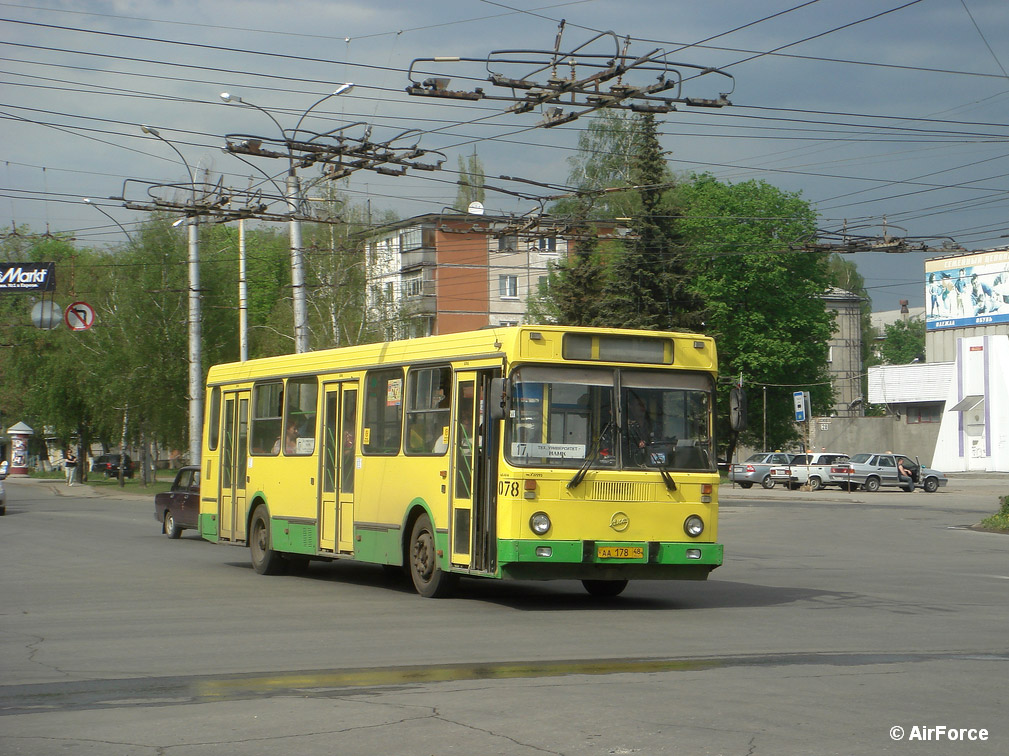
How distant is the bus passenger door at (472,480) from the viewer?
13.6 m

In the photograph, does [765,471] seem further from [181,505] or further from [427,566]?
[427,566]

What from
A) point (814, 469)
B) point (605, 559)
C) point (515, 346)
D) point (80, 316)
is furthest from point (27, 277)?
point (605, 559)

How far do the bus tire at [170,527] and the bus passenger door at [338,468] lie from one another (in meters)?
10.7

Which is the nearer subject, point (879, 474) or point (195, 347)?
point (195, 347)

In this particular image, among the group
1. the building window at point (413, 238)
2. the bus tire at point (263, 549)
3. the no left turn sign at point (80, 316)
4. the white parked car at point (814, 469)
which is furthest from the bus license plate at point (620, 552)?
the building window at point (413, 238)

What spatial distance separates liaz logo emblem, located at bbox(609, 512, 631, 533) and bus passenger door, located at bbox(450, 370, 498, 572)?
4.16 ft

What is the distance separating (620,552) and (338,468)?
488 centimetres

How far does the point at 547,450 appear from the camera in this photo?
13.5 metres

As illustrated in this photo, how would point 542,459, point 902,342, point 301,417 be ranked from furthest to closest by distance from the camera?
1. point 902,342
2. point 301,417
3. point 542,459

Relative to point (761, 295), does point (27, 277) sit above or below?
below

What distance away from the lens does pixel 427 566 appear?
1473 cm

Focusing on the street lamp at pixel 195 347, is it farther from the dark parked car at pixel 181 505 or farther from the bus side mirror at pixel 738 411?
the bus side mirror at pixel 738 411

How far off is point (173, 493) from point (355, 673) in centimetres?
1901

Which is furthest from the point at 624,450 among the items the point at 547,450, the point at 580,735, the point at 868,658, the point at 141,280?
the point at 141,280
